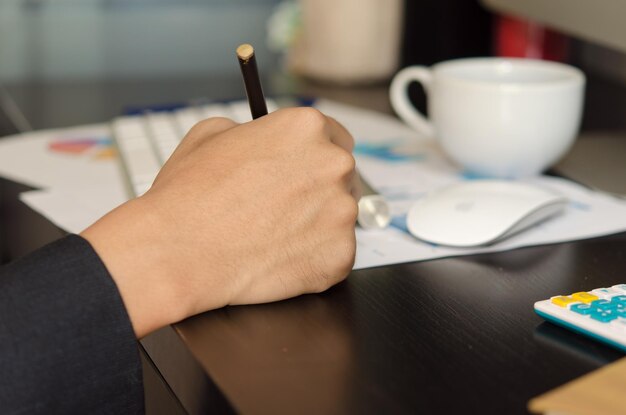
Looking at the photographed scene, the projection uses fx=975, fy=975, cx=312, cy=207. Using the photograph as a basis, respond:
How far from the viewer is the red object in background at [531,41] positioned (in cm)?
120

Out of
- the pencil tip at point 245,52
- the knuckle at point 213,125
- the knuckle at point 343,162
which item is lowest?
the knuckle at point 343,162

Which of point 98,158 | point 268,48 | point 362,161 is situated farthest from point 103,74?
point 362,161

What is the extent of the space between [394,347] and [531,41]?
0.77 meters

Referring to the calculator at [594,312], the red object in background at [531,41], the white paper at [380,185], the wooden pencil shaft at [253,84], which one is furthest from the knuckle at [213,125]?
the red object in background at [531,41]

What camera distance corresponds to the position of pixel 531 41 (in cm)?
120

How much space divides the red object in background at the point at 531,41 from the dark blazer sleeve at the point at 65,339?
31.3 inches

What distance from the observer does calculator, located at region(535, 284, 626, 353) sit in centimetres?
50

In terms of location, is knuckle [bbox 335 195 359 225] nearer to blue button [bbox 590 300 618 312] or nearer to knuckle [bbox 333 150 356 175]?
knuckle [bbox 333 150 356 175]

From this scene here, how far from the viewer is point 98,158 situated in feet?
3.06

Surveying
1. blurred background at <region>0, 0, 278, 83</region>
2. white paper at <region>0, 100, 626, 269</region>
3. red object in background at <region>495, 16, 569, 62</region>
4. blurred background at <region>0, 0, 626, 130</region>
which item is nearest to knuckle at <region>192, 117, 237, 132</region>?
white paper at <region>0, 100, 626, 269</region>

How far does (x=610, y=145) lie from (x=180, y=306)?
0.53 metres

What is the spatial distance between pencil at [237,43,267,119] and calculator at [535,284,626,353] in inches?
8.9

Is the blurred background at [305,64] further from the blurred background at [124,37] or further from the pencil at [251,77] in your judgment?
the pencil at [251,77]

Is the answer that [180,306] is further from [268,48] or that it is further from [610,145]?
[268,48]
